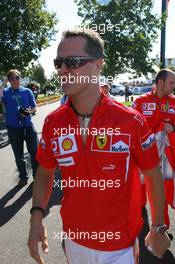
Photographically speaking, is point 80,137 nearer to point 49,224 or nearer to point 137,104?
point 137,104

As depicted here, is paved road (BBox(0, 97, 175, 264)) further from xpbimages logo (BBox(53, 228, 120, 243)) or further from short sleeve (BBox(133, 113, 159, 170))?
short sleeve (BBox(133, 113, 159, 170))

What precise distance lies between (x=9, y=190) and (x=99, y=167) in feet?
17.5

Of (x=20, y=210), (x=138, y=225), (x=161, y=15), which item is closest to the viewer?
(x=138, y=225)

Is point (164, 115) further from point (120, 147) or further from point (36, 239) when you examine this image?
point (36, 239)

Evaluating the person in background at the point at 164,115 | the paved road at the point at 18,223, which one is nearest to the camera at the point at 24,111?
the paved road at the point at 18,223

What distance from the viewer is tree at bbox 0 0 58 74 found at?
2095 cm

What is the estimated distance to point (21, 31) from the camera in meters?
21.7

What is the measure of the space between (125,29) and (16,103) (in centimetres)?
1041

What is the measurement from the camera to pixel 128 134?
7.45ft

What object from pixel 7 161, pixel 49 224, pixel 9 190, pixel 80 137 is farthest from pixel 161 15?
pixel 80 137

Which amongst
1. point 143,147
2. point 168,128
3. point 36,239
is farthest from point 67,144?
point 168,128

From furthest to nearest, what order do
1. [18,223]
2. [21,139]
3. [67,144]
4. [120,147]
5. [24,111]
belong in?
[21,139], [24,111], [18,223], [67,144], [120,147]

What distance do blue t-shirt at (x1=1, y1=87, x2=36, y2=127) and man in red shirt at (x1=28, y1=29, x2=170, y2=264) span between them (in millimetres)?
5298

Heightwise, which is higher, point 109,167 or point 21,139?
point 109,167
